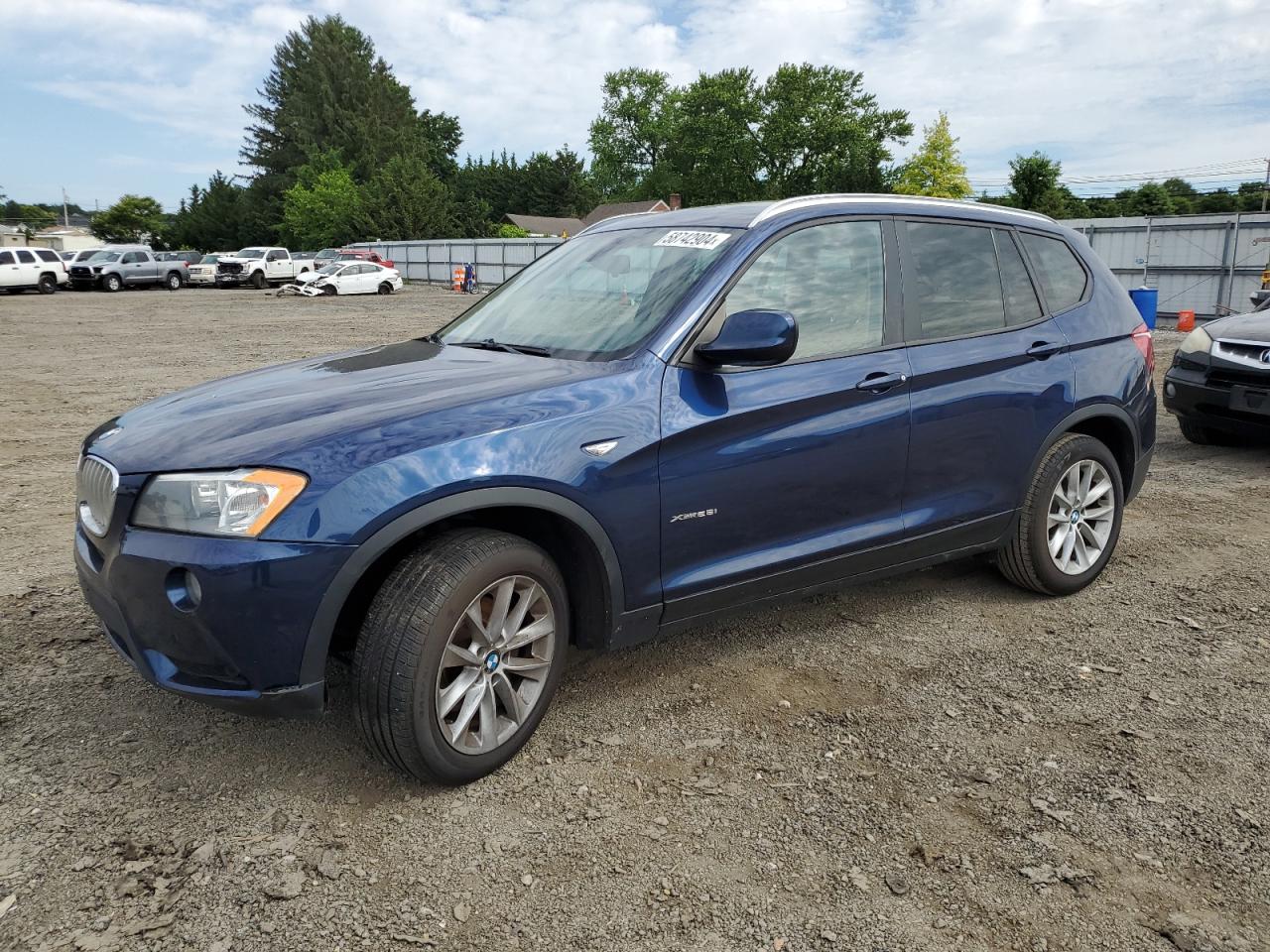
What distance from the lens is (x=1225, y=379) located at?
7363 mm

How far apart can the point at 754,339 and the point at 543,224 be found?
292 ft

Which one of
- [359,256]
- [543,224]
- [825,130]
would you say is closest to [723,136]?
[825,130]

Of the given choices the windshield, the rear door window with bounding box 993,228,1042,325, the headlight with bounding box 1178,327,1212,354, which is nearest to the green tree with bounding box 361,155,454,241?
the headlight with bounding box 1178,327,1212,354

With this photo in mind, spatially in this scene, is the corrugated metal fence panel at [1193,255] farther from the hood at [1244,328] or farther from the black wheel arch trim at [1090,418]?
the black wheel arch trim at [1090,418]

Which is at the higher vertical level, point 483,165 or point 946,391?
point 483,165

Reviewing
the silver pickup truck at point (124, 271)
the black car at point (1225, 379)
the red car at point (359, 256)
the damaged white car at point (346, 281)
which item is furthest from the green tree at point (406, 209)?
the black car at point (1225, 379)

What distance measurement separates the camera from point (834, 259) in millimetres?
3725

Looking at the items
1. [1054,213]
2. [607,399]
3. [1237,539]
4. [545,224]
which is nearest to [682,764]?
[607,399]

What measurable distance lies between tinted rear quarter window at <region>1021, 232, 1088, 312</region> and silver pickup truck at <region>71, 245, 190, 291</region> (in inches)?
1658

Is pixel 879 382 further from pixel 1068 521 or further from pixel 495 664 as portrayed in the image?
pixel 495 664

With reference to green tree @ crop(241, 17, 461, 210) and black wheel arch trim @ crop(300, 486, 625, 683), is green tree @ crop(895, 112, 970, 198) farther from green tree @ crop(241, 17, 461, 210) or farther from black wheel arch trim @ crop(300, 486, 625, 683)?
black wheel arch trim @ crop(300, 486, 625, 683)

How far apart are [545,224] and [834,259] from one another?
88983mm

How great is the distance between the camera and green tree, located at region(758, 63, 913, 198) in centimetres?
7119

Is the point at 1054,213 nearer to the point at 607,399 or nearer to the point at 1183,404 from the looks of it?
the point at 1183,404
